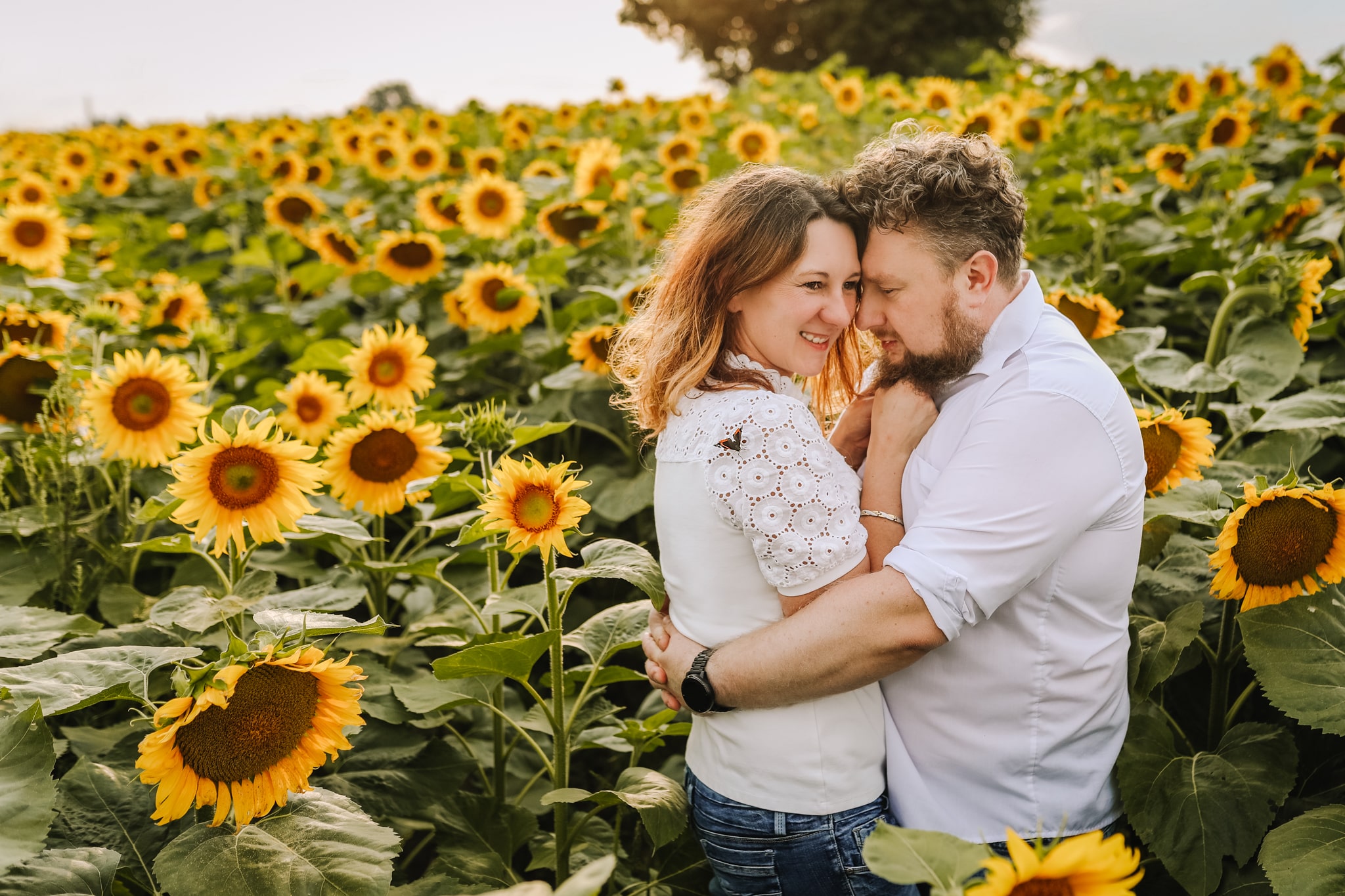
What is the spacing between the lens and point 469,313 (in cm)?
367

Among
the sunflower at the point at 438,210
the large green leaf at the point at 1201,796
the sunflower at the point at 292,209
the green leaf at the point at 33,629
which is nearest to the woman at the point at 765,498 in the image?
the large green leaf at the point at 1201,796

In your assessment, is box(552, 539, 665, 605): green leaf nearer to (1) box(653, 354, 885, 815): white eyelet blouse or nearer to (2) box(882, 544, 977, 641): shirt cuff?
(1) box(653, 354, 885, 815): white eyelet blouse

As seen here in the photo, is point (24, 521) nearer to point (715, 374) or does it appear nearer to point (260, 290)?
point (715, 374)

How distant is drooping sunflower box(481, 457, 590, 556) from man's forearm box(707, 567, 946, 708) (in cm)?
42

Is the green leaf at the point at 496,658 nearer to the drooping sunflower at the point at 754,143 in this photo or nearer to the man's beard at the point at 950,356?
the man's beard at the point at 950,356

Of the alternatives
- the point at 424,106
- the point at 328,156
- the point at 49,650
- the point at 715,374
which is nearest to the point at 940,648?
the point at 715,374

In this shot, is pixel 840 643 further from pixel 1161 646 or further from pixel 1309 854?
pixel 1309 854

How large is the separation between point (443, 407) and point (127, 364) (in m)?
1.48

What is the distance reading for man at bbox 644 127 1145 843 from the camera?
5.66 feet

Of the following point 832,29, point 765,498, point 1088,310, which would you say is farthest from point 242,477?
point 832,29

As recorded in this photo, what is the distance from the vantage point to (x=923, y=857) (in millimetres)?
1110

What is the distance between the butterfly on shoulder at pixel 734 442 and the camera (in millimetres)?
1820

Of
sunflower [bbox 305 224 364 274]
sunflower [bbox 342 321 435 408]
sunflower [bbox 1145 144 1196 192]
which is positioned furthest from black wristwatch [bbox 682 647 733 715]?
sunflower [bbox 1145 144 1196 192]

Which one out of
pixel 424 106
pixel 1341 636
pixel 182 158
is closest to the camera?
pixel 1341 636
